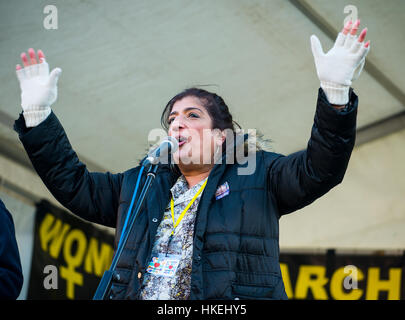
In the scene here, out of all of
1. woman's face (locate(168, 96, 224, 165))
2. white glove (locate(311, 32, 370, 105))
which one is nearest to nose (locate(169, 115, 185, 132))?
woman's face (locate(168, 96, 224, 165))

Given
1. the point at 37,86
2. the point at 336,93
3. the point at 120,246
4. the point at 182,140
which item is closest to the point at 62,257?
the point at 182,140

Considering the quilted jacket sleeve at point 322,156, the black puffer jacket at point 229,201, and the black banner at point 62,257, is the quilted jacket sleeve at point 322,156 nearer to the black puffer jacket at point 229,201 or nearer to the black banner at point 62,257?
the black puffer jacket at point 229,201

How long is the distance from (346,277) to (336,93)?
3.21m

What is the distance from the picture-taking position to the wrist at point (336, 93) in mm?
2004

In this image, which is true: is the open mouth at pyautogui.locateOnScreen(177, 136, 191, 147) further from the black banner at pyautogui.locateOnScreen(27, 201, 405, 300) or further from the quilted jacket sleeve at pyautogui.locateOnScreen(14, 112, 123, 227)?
the black banner at pyautogui.locateOnScreen(27, 201, 405, 300)

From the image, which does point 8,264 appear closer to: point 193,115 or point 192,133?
point 192,133

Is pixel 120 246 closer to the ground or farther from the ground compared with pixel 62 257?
closer to the ground

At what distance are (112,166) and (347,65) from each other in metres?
3.02

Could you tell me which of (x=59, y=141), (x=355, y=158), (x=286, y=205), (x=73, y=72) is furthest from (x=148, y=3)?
(x=355, y=158)

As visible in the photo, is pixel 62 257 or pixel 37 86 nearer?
pixel 37 86

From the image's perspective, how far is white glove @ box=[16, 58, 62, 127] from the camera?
2225mm

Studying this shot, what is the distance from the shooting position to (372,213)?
485 centimetres

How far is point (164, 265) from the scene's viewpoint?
2.14 metres
